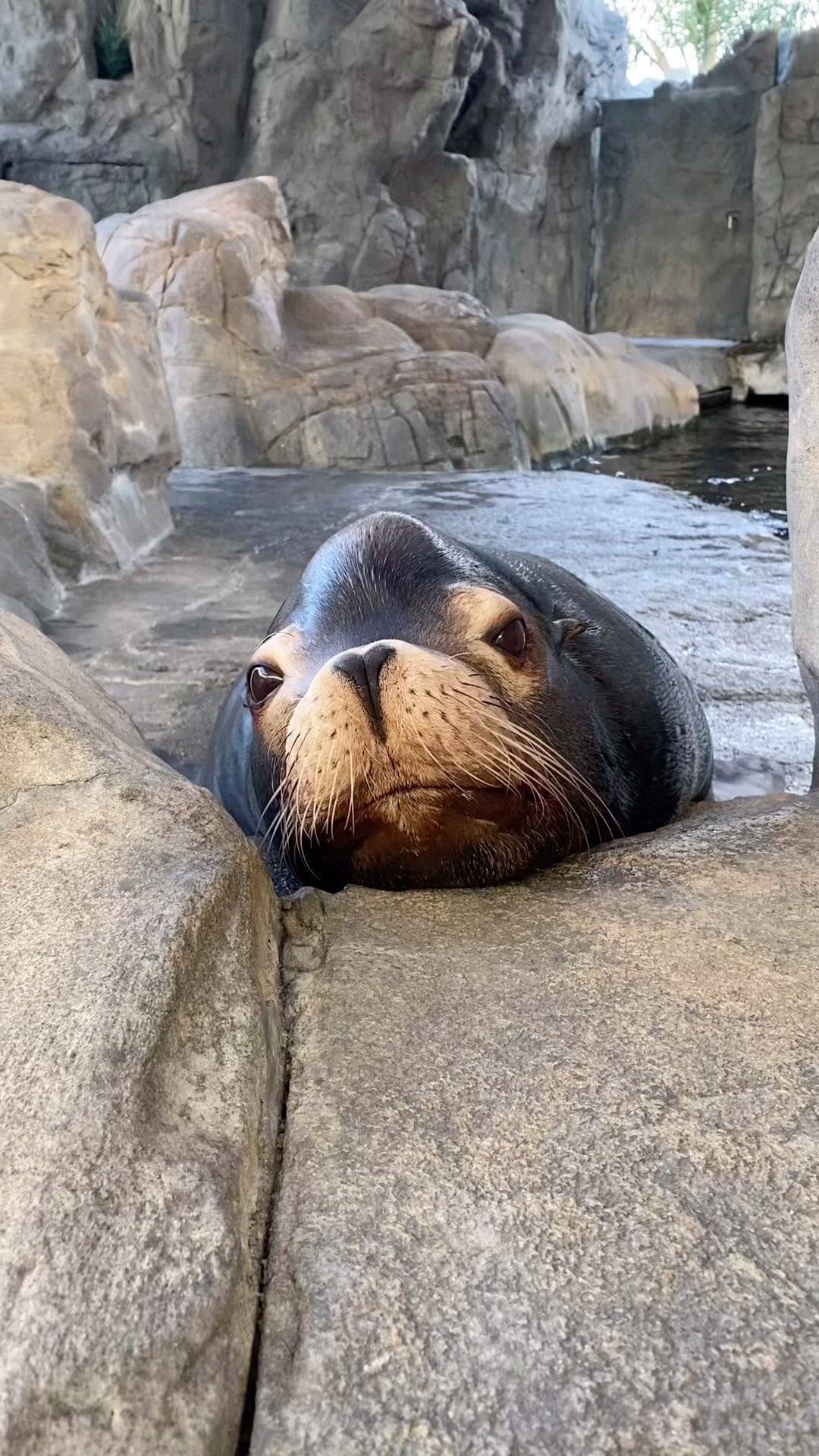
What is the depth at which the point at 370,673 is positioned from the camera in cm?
203

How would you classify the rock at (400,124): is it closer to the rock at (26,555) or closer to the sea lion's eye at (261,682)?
the rock at (26,555)

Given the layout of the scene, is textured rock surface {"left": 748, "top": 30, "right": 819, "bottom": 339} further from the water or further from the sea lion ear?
the sea lion ear

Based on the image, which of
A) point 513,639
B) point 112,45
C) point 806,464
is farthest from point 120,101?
point 513,639

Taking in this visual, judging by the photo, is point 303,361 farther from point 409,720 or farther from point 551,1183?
point 551,1183

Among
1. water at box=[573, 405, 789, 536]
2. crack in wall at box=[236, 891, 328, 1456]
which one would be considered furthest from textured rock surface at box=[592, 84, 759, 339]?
crack in wall at box=[236, 891, 328, 1456]

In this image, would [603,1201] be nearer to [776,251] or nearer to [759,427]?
[759,427]

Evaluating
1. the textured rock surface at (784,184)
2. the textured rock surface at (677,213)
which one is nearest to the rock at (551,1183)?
the textured rock surface at (784,184)

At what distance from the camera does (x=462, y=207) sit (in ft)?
65.7

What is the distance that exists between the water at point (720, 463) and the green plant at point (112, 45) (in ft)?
36.1

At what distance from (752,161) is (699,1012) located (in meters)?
26.2

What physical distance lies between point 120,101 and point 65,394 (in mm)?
15013

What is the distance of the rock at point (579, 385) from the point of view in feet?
43.1

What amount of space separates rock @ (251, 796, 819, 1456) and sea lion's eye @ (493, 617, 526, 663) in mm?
572

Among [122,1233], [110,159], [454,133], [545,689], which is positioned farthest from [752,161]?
[122,1233]
